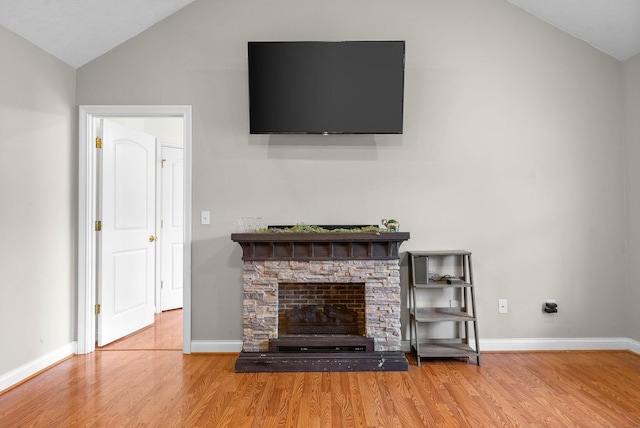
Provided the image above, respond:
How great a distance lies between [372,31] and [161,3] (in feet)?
5.81

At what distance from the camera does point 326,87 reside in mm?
3303

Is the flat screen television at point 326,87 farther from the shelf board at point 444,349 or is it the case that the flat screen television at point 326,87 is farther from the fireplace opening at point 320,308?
the shelf board at point 444,349

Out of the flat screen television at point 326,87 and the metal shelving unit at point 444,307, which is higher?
the flat screen television at point 326,87

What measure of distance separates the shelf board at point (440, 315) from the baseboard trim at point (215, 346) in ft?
4.96

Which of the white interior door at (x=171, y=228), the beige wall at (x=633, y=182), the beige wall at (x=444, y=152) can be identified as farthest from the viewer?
the white interior door at (x=171, y=228)

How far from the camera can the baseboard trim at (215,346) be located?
3.46 metres

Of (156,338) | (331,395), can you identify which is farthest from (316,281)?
(156,338)

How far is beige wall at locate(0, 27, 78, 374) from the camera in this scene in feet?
9.22

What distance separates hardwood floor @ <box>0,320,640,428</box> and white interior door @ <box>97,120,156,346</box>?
625 mm

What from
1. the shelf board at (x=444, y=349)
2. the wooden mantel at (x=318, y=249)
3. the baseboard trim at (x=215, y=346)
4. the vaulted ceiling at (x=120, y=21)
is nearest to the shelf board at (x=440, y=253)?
the wooden mantel at (x=318, y=249)

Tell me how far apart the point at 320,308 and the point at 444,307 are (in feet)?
3.54

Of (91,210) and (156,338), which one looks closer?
(91,210)

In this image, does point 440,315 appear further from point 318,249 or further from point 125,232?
point 125,232

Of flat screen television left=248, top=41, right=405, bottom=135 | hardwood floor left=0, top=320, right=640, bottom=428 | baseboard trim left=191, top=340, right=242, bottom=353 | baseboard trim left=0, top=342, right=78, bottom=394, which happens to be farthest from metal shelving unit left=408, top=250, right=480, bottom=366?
baseboard trim left=0, top=342, right=78, bottom=394
